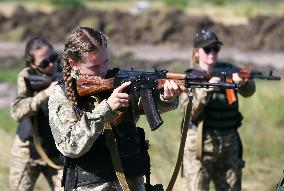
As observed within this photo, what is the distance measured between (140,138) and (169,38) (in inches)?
911

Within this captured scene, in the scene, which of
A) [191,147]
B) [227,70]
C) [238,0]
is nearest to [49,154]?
[191,147]

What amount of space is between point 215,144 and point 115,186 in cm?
251

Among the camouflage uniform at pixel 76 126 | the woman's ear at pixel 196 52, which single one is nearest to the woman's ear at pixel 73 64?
the camouflage uniform at pixel 76 126

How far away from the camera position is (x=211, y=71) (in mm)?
6945

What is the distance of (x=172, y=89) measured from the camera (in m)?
4.71

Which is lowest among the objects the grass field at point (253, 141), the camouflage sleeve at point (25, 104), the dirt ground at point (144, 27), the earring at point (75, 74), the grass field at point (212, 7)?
Result: the grass field at point (253, 141)

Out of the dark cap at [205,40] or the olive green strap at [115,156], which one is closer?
the olive green strap at [115,156]

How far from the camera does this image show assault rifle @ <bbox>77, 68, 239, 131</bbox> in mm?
4641

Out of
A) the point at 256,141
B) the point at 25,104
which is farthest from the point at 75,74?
the point at 256,141

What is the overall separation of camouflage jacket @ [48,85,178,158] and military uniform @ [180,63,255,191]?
253 cm

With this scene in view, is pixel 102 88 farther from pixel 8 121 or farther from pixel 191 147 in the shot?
pixel 8 121

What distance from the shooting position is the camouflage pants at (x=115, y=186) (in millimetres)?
4730

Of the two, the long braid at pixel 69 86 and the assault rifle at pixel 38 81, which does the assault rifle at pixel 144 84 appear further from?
the assault rifle at pixel 38 81

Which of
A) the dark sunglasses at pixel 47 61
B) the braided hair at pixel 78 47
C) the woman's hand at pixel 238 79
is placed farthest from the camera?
the dark sunglasses at pixel 47 61
